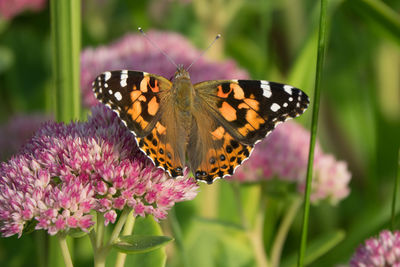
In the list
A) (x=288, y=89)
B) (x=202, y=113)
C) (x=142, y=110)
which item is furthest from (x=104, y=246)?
(x=288, y=89)

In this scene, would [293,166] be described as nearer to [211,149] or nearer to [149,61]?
[211,149]

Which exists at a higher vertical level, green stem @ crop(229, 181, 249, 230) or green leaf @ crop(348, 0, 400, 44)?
green leaf @ crop(348, 0, 400, 44)

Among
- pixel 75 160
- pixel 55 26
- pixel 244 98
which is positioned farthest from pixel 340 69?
pixel 75 160

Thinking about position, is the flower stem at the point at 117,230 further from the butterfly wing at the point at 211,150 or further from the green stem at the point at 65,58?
the green stem at the point at 65,58

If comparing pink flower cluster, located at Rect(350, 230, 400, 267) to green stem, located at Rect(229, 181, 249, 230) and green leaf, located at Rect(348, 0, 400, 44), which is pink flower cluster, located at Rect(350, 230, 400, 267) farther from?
green leaf, located at Rect(348, 0, 400, 44)

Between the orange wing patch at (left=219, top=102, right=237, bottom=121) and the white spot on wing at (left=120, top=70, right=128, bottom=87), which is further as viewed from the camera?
the orange wing patch at (left=219, top=102, right=237, bottom=121)

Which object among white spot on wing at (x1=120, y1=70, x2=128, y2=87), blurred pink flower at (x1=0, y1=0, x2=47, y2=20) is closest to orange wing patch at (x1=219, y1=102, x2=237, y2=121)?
white spot on wing at (x1=120, y1=70, x2=128, y2=87)

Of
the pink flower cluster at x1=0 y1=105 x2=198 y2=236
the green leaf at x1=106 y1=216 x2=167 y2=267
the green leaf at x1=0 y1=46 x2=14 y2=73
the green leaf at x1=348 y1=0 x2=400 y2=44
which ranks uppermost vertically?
the green leaf at x1=0 y1=46 x2=14 y2=73
